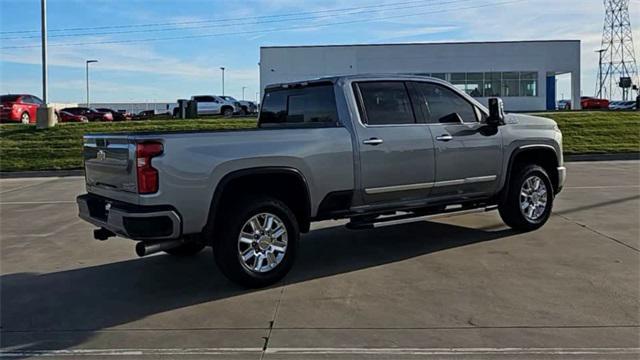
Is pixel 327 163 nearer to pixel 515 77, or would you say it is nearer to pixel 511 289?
pixel 511 289

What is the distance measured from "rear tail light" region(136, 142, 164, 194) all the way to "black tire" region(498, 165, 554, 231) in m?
4.57

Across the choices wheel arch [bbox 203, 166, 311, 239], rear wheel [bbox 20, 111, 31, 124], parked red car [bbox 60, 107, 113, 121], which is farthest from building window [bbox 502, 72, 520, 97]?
wheel arch [bbox 203, 166, 311, 239]

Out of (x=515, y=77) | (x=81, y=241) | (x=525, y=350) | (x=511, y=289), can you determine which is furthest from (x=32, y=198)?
(x=515, y=77)

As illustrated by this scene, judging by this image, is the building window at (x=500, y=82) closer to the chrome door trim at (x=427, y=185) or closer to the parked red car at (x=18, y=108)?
the parked red car at (x=18, y=108)

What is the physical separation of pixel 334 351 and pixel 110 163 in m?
2.82

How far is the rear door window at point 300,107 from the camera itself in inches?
268

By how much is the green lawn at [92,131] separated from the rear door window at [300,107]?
12074mm

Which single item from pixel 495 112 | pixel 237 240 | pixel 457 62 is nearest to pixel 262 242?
pixel 237 240

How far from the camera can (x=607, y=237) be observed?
25.8 feet

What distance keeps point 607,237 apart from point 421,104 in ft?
9.67

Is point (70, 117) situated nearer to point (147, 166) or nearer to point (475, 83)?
point (475, 83)

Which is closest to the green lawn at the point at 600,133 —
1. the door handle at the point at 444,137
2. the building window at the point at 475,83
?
the door handle at the point at 444,137

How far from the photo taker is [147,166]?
5.28 m

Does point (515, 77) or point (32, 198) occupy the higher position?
point (515, 77)
